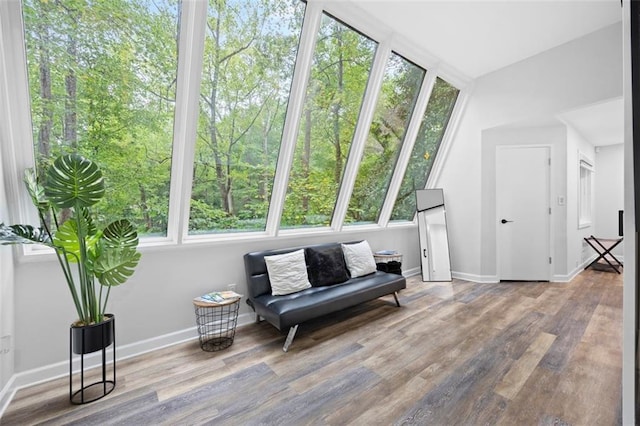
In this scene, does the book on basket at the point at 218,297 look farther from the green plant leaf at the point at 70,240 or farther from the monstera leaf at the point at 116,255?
the green plant leaf at the point at 70,240

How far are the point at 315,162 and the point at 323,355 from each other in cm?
217

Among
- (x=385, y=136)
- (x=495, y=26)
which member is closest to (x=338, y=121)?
(x=385, y=136)

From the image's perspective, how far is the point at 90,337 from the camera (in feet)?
5.92

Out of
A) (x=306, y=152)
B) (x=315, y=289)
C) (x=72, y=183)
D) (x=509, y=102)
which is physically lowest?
(x=315, y=289)

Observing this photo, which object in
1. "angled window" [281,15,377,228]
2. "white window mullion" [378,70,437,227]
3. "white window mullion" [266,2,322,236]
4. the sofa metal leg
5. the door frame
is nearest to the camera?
the sofa metal leg

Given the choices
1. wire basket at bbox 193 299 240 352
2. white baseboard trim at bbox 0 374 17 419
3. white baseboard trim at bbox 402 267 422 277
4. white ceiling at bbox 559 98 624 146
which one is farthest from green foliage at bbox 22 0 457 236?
white ceiling at bbox 559 98 624 146

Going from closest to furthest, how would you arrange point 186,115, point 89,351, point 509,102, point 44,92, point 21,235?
point 21,235 → point 89,351 → point 44,92 → point 186,115 → point 509,102

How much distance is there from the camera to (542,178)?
435 centimetres

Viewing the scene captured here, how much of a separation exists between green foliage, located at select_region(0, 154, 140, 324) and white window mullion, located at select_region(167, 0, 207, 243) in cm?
61

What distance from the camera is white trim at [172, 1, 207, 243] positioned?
7.15 feet

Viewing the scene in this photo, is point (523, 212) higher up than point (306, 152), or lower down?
lower down

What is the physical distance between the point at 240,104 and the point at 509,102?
3.96m

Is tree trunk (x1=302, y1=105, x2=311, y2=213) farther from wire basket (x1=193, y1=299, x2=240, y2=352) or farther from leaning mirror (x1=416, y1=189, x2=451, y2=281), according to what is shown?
leaning mirror (x1=416, y1=189, x2=451, y2=281)

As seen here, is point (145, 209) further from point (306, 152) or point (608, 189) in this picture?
point (608, 189)
